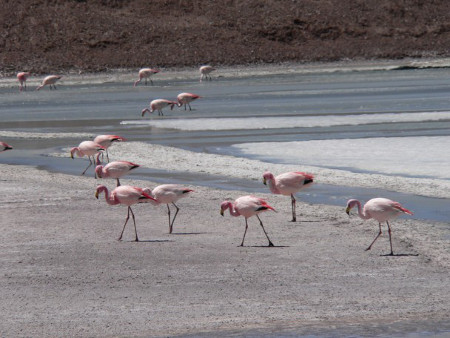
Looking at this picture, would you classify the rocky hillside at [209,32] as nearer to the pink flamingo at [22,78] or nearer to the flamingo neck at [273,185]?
the pink flamingo at [22,78]

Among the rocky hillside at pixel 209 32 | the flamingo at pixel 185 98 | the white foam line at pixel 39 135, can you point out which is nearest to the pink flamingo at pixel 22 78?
the rocky hillside at pixel 209 32

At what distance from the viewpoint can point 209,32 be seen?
6888 centimetres

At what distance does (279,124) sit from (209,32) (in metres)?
42.1

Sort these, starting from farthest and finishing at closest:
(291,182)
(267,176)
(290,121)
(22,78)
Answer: (22,78) → (290,121) → (291,182) → (267,176)

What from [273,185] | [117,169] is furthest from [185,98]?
[273,185]

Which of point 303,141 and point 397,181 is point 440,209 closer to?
point 397,181

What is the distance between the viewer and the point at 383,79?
4681cm

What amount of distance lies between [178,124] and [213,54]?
35.3 m

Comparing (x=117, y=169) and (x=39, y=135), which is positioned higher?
(x=117, y=169)

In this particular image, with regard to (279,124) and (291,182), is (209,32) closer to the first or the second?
(279,124)

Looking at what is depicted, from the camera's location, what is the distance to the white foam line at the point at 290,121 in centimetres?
2733

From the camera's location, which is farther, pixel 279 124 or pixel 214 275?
pixel 279 124

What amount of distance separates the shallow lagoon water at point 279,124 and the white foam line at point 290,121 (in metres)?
0.03

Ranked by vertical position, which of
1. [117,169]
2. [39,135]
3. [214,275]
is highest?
[117,169]
